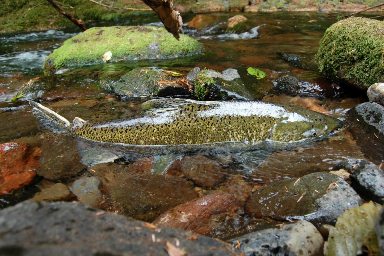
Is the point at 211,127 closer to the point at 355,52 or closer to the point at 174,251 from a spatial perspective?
the point at 355,52

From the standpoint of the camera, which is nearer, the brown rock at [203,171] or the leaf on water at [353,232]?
the leaf on water at [353,232]

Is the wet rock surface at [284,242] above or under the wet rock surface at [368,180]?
above

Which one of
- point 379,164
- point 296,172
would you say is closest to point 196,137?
point 296,172

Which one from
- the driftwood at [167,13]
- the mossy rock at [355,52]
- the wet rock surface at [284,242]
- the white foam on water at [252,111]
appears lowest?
the wet rock surface at [284,242]

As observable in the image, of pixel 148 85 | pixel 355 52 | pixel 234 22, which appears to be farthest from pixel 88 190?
pixel 234 22

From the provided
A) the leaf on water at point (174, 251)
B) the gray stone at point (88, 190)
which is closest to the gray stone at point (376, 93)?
the gray stone at point (88, 190)

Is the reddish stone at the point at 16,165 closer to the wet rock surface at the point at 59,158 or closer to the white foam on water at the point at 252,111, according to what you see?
the wet rock surface at the point at 59,158
